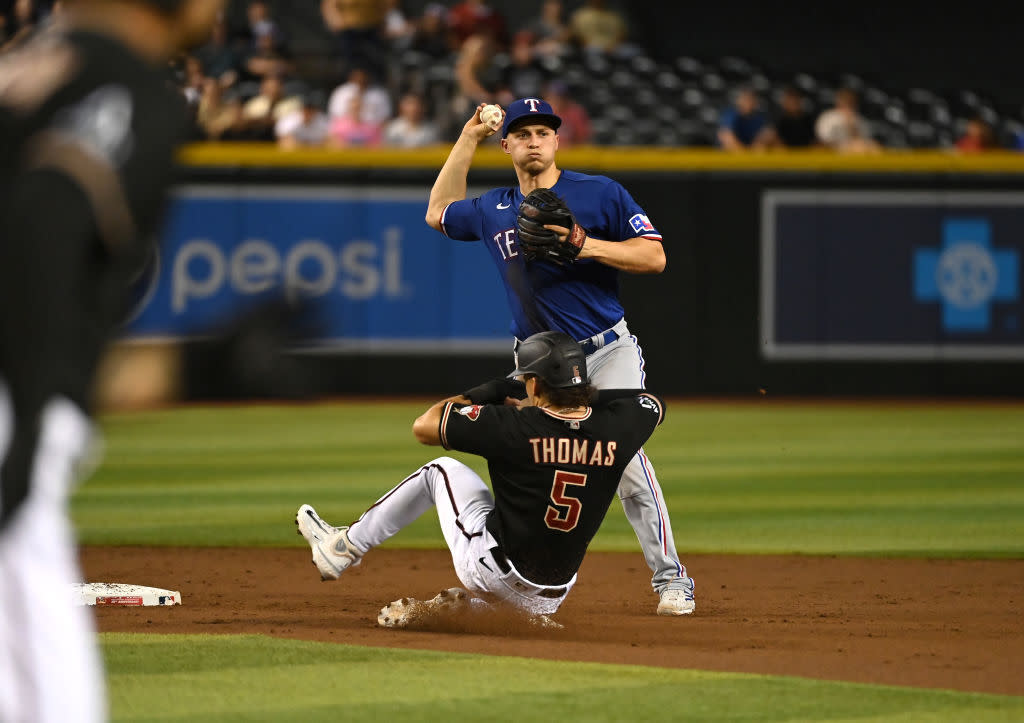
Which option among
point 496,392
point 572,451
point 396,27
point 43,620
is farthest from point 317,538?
point 396,27

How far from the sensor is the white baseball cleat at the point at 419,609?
5738 millimetres

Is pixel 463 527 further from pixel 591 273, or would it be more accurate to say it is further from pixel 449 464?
pixel 591 273

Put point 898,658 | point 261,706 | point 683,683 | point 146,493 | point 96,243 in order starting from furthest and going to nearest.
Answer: point 146,493 → point 898,658 → point 683,683 → point 261,706 → point 96,243

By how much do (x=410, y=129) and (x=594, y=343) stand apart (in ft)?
34.9

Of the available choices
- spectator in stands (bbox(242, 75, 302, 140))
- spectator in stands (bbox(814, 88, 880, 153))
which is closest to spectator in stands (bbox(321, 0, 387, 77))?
spectator in stands (bbox(242, 75, 302, 140))

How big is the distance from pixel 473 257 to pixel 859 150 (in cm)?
429

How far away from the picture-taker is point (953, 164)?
16375mm

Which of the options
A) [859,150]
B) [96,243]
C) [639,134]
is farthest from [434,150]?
[96,243]

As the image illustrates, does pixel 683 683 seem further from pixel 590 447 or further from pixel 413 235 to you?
pixel 413 235

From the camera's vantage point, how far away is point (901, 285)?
1645 centimetres

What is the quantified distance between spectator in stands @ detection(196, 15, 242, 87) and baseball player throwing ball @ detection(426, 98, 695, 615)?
10.6m

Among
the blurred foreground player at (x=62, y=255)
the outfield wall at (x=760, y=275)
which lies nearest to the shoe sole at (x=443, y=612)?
the blurred foreground player at (x=62, y=255)

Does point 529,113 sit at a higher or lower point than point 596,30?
higher

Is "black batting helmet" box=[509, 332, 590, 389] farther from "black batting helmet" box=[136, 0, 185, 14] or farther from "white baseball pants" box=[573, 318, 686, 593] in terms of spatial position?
"black batting helmet" box=[136, 0, 185, 14]
